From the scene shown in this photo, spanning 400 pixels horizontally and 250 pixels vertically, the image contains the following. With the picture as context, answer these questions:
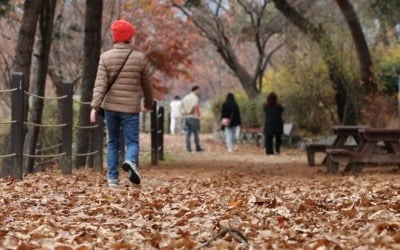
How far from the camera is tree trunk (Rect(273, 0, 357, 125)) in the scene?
25.8m

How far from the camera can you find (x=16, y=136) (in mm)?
11523

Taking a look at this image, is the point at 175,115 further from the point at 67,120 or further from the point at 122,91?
the point at 122,91

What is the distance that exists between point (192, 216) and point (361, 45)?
59.5ft

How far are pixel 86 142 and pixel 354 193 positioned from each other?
7.96m

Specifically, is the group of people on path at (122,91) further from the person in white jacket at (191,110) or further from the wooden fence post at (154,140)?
the person in white jacket at (191,110)

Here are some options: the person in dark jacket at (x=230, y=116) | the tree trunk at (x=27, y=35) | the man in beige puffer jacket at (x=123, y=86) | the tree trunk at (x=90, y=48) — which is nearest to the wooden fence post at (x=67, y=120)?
the tree trunk at (x=27, y=35)

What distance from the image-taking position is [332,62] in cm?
2578

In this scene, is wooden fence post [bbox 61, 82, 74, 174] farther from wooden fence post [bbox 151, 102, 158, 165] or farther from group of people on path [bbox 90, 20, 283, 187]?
→ wooden fence post [bbox 151, 102, 158, 165]

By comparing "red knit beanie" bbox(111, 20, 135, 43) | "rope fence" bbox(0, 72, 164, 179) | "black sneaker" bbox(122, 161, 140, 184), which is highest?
"red knit beanie" bbox(111, 20, 135, 43)

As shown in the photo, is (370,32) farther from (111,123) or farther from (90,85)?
(111,123)

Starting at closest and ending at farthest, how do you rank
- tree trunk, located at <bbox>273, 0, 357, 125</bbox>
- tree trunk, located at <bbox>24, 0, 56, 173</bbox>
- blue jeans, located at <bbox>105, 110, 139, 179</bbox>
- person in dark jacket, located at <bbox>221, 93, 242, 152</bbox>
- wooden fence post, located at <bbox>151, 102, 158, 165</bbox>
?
blue jeans, located at <bbox>105, 110, 139, 179</bbox> → tree trunk, located at <bbox>24, 0, 56, 173</bbox> → wooden fence post, located at <bbox>151, 102, 158, 165</bbox> → person in dark jacket, located at <bbox>221, 93, 242, 152</bbox> → tree trunk, located at <bbox>273, 0, 357, 125</bbox>

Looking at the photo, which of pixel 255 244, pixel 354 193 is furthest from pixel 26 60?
pixel 255 244

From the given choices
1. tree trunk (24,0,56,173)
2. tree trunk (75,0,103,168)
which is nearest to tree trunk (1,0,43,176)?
tree trunk (75,0,103,168)

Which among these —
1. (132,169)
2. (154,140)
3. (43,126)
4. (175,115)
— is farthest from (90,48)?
(175,115)
